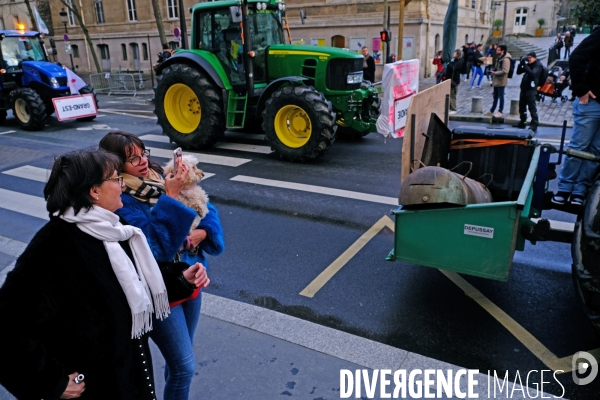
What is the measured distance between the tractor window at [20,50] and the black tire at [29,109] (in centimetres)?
126

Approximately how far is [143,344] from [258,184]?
5932 mm

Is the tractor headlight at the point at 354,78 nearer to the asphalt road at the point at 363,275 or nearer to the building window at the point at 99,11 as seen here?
the asphalt road at the point at 363,275

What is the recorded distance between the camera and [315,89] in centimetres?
937

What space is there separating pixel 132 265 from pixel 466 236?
8.73 feet

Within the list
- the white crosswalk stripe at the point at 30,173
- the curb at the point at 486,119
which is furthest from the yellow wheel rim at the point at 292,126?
the curb at the point at 486,119

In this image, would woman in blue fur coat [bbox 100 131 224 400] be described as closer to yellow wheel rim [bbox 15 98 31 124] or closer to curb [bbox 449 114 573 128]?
curb [bbox 449 114 573 128]

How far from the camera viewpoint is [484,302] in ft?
14.0

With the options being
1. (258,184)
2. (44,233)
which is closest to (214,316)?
(44,233)

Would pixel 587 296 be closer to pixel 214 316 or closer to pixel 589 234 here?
pixel 589 234

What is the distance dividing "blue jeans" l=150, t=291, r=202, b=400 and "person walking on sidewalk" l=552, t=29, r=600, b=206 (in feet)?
12.1

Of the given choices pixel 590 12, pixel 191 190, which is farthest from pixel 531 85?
pixel 590 12

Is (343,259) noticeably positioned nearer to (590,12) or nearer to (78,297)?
(78,297)

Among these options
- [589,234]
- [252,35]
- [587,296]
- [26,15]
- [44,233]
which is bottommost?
[587,296]

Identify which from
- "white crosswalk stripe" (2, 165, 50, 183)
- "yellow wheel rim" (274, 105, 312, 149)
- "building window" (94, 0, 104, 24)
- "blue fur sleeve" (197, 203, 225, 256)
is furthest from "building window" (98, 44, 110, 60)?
"blue fur sleeve" (197, 203, 225, 256)
